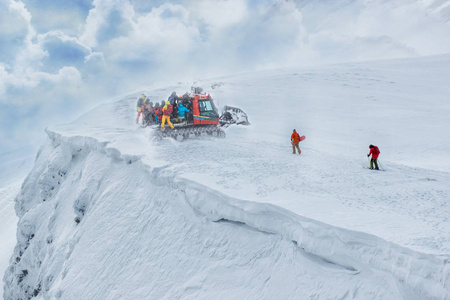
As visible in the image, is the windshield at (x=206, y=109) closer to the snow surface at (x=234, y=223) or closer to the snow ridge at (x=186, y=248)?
the snow surface at (x=234, y=223)

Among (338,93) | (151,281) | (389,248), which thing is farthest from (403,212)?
(338,93)

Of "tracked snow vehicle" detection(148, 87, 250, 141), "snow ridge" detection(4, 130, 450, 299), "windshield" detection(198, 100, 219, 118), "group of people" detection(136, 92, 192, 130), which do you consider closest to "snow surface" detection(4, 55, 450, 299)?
"snow ridge" detection(4, 130, 450, 299)

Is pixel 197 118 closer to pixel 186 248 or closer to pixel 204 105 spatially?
pixel 204 105

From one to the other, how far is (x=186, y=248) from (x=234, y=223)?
97cm

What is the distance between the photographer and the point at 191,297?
4184mm

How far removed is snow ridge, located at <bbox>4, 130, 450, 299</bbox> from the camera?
10.7 feet

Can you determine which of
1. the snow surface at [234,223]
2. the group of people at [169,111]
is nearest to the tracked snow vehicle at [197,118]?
the group of people at [169,111]

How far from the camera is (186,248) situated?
16.2 ft

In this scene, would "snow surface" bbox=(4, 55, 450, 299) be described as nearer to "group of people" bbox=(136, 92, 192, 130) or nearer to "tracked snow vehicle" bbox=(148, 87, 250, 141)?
"group of people" bbox=(136, 92, 192, 130)

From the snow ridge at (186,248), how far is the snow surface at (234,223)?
19 mm

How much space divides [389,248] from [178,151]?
662cm

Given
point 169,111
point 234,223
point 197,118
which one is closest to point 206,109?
point 197,118

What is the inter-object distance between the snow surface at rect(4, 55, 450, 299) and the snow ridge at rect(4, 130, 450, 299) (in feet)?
0.06

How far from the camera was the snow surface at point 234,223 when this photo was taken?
3.47m
